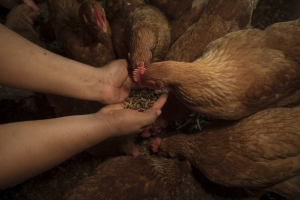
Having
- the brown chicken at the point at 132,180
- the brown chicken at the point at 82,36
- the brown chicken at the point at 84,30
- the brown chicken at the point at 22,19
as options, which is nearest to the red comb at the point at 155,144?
the brown chicken at the point at 132,180

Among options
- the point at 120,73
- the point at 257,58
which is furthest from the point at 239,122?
the point at 120,73

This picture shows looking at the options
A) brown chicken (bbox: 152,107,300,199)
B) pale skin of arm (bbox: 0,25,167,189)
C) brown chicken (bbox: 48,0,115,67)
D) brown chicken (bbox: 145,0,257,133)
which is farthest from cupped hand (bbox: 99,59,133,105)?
brown chicken (bbox: 152,107,300,199)

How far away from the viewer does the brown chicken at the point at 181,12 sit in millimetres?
1931

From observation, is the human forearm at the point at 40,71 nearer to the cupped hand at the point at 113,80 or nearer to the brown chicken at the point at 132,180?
the cupped hand at the point at 113,80

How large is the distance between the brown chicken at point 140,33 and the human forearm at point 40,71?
1.19ft

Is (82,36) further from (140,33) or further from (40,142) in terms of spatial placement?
(40,142)

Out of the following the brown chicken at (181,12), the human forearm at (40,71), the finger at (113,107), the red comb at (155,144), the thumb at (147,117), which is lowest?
the red comb at (155,144)

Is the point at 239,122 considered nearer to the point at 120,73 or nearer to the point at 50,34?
the point at 120,73

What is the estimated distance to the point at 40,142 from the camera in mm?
1220

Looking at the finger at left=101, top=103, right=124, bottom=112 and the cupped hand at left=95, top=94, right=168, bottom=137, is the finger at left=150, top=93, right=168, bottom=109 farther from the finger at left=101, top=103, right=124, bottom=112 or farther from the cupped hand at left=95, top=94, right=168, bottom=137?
the finger at left=101, top=103, right=124, bottom=112

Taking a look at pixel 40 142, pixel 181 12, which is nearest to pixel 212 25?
pixel 181 12

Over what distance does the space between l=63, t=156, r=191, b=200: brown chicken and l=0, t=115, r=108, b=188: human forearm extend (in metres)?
0.39

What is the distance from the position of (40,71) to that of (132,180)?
995 millimetres

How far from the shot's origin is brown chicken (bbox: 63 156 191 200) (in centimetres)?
160
